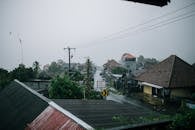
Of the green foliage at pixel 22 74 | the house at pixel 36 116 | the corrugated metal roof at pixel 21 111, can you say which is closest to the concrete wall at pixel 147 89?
the corrugated metal roof at pixel 21 111

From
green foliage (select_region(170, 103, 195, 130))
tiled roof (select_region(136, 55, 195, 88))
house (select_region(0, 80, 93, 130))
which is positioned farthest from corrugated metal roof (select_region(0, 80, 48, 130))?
tiled roof (select_region(136, 55, 195, 88))

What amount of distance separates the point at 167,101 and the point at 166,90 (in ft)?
5.06

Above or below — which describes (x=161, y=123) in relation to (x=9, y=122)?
above

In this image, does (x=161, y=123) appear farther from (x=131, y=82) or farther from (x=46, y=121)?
(x=131, y=82)

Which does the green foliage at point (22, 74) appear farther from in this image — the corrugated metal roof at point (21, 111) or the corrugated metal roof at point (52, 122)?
the corrugated metal roof at point (52, 122)

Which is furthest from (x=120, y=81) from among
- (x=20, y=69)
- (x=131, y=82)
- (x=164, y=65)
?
(x=20, y=69)

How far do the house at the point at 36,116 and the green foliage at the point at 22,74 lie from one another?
20.4 meters

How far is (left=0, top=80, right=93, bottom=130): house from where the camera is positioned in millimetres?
10211

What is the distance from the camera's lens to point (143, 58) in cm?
11344

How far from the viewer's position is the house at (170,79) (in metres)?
27.4

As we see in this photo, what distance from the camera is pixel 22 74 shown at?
3681 cm

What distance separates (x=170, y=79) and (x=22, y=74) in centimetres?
2434

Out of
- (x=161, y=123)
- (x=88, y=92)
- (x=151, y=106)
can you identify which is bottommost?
(x=151, y=106)

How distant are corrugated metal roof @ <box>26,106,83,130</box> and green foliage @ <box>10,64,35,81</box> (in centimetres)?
2611
